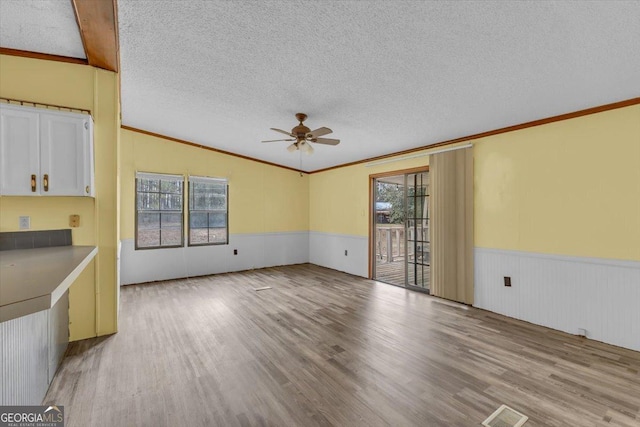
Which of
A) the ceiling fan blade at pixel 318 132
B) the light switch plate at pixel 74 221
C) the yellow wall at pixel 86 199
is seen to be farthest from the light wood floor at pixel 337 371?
the ceiling fan blade at pixel 318 132

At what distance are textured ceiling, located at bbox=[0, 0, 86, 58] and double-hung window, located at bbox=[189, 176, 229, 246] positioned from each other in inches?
131

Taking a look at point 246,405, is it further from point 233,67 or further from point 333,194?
point 333,194

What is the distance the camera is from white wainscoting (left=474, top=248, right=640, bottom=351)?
9.50 feet

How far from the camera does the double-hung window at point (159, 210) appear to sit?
5.42m

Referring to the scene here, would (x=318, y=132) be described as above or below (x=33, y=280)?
above

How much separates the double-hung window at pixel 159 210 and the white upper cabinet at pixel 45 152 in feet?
9.50

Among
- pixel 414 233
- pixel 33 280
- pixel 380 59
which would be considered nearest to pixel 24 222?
pixel 33 280

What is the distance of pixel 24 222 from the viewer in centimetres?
265

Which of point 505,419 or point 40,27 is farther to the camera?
point 40,27

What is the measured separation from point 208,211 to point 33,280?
16.2 feet

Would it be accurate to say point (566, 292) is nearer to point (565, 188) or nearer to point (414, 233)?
point (565, 188)

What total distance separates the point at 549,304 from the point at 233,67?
14.9 ft

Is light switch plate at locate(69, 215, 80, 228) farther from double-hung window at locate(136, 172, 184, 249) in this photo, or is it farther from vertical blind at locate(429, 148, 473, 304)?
vertical blind at locate(429, 148, 473, 304)

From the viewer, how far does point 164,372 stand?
2.44 metres
